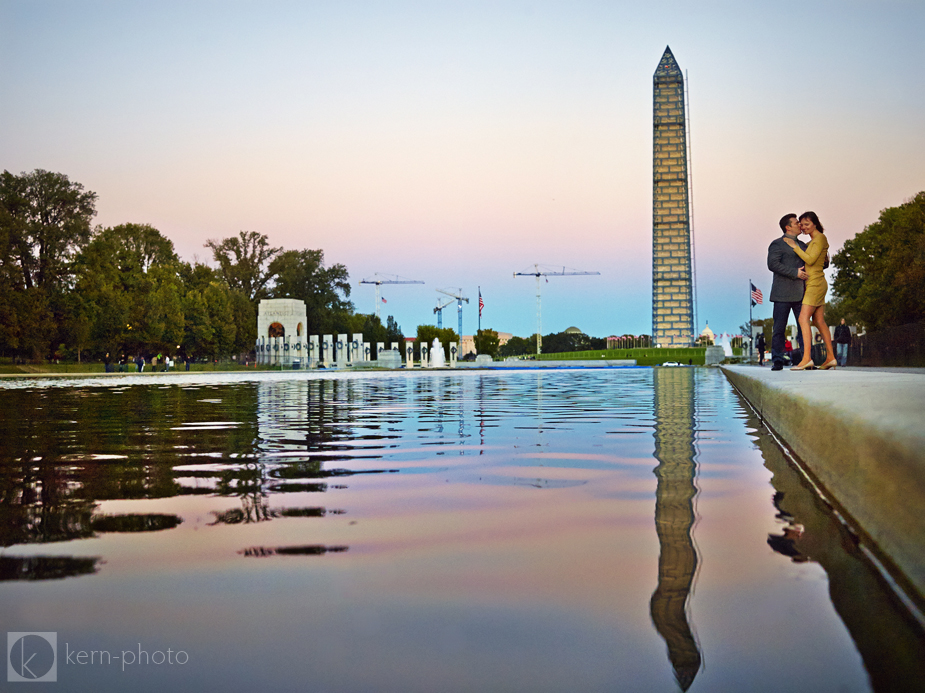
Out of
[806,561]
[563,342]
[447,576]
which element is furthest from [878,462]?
[563,342]

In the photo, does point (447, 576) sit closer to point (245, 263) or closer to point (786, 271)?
point (786, 271)

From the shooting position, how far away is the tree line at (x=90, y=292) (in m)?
56.2

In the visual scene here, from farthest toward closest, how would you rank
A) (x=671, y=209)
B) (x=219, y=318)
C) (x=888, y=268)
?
(x=671, y=209)
(x=219, y=318)
(x=888, y=268)

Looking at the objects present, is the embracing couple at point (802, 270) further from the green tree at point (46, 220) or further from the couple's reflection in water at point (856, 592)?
the green tree at point (46, 220)

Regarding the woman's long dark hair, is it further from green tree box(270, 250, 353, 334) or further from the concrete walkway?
green tree box(270, 250, 353, 334)

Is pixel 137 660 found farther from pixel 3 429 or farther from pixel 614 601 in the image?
pixel 3 429

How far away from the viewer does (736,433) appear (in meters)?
8.30

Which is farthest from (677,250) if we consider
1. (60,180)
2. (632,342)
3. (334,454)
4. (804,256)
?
(334,454)

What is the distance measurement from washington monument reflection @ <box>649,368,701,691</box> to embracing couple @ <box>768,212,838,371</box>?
235 inches

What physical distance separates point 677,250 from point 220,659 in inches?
3862

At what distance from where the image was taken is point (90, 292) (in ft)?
198

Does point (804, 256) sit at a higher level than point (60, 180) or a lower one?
lower

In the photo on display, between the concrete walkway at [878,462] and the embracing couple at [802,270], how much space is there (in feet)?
22.9

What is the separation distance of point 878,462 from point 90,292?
62.6 metres
